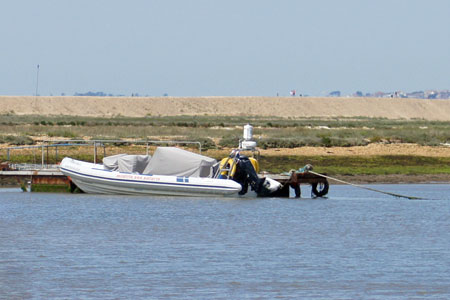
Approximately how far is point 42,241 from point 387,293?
9.57m

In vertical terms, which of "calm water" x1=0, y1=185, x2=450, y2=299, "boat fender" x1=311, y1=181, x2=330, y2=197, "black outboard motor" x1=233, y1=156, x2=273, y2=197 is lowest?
"calm water" x1=0, y1=185, x2=450, y2=299

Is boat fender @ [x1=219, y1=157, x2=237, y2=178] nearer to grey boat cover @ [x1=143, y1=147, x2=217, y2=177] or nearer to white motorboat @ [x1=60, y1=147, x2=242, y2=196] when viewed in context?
white motorboat @ [x1=60, y1=147, x2=242, y2=196]

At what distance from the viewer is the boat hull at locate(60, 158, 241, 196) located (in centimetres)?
3316

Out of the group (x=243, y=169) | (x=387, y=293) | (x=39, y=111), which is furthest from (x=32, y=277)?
(x=39, y=111)

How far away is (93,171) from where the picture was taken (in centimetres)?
3444

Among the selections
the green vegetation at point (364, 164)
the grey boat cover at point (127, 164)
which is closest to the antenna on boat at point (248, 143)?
the grey boat cover at point (127, 164)

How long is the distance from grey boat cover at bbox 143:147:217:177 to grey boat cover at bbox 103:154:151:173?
28.8 inches

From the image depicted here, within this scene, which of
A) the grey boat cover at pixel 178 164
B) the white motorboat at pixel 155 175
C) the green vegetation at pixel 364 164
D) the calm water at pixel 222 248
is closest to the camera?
the calm water at pixel 222 248

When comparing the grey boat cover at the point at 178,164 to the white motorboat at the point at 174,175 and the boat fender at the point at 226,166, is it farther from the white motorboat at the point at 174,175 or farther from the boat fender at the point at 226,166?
the boat fender at the point at 226,166

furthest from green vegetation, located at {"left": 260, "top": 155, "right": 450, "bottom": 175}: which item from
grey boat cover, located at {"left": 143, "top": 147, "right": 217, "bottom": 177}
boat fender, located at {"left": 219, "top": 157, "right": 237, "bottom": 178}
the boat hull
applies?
the boat hull

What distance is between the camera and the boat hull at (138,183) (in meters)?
33.2

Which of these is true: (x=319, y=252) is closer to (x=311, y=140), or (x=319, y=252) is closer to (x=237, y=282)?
(x=237, y=282)

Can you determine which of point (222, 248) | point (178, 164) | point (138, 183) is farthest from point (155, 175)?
point (222, 248)

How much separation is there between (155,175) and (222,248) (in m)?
11.6
